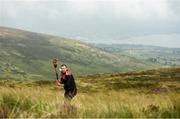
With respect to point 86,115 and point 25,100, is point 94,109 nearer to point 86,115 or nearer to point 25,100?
point 86,115

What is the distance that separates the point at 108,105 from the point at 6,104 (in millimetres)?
3178

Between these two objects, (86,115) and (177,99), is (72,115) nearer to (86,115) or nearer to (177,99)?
(86,115)

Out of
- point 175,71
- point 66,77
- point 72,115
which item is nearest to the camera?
point 72,115

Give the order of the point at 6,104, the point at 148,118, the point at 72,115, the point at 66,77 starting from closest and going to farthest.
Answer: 1. the point at 148,118
2. the point at 72,115
3. the point at 6,104
4. the point at 66,77

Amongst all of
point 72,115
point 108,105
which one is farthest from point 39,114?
point 108,105

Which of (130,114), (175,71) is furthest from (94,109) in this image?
(175,71)

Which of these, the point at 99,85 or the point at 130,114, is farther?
the point at 99,85

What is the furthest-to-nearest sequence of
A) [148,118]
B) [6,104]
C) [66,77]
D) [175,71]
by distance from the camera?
[175,71] < [66,77] < [6,104] < [148,118]

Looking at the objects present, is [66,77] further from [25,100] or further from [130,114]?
[130,114]

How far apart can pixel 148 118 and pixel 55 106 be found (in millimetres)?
3514

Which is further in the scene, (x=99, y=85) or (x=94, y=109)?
(x=99, y=85)

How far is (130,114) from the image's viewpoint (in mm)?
11961

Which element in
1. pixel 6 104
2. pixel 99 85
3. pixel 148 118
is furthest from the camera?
pixel 99 85

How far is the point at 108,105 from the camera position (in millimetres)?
12695
